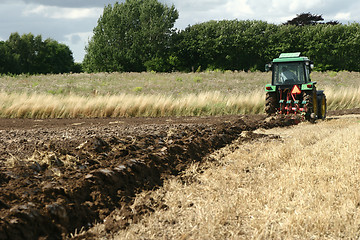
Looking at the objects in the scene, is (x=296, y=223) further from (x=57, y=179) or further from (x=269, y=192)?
(x=57, y=179)

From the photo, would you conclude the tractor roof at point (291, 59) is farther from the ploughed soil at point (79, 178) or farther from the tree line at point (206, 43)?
the tree line at point (206, 43)

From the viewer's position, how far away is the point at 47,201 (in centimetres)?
397

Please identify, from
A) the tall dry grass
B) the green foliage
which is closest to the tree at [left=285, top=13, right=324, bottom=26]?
the green foliage

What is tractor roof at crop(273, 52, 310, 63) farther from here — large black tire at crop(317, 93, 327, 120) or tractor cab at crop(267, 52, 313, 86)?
large black tire at crop(317, 93, 327, 120)

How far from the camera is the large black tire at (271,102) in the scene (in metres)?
12.6

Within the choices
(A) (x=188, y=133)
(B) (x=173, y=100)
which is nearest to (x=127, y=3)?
(B) (x=173, y=100)

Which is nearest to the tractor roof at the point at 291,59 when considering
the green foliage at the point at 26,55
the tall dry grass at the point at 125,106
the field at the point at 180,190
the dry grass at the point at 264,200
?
the tall dry grass at the point at 125,106

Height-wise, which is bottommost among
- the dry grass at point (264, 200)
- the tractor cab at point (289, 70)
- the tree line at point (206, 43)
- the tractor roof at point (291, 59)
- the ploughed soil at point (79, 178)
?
the dry grass at point (264, 200)

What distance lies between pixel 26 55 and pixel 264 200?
57.5 meters

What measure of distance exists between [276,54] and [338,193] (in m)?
43.2

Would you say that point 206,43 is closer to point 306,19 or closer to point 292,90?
point 306,19

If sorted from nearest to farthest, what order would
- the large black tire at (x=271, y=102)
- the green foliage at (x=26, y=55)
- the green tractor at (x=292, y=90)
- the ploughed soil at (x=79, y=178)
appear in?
the ploughed soil at (x=79, y=178) < the green tractor at (x=292, y=90) < the large black tire at (x=271, y=102) < the green foliage at (x=26, y=55)

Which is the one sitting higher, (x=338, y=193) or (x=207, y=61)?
(x=207, y=61)

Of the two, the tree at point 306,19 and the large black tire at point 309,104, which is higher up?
the tree at point 306,19
